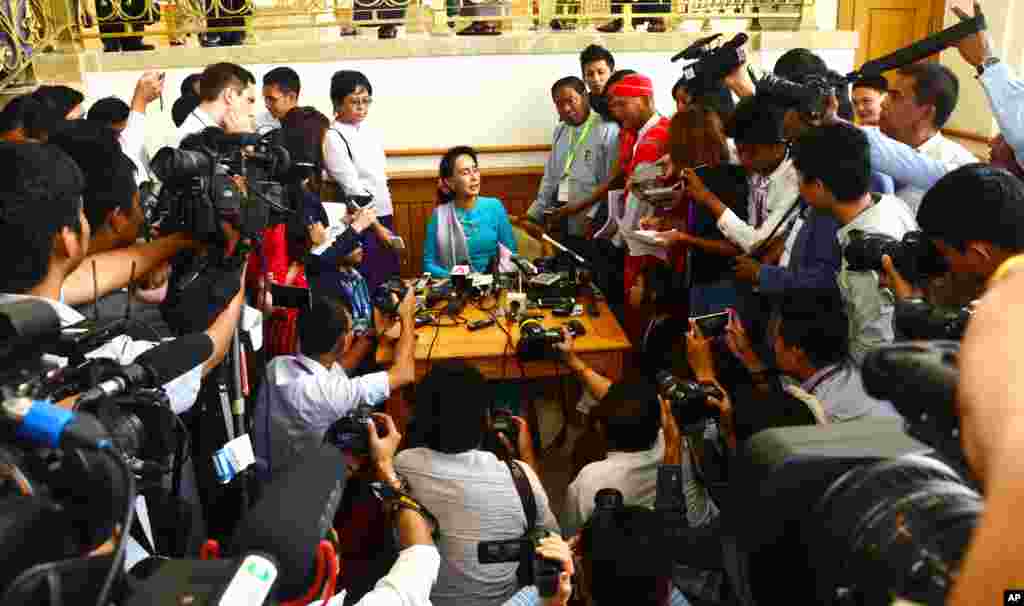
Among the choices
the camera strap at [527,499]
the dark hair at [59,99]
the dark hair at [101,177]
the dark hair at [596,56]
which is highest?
the dark hair at [596,56]

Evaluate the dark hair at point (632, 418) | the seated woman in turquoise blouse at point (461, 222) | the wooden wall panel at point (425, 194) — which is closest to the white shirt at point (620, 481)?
the dark hair at point (632, 418)

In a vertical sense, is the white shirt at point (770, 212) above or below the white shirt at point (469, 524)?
above

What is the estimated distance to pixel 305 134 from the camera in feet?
11.6

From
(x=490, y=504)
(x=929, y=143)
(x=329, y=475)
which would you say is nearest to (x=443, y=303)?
(x=490, y=504)

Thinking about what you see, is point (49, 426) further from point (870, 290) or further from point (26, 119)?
point (26, 119)

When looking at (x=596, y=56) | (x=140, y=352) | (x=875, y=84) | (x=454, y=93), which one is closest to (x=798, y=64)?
(x=875, y=84)

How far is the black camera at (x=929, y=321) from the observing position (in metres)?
0.94

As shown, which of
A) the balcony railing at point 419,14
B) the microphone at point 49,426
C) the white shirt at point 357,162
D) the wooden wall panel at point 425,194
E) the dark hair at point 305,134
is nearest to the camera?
the microphone at point 49,426

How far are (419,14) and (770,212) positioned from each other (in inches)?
114

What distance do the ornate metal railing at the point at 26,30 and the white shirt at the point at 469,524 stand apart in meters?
3.52

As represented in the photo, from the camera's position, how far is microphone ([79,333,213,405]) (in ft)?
2.93

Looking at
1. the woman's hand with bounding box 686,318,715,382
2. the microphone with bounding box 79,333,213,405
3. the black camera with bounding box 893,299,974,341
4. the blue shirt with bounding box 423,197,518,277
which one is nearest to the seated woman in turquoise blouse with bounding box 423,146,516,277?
the blue shirt with bounding box 423,197,518,277

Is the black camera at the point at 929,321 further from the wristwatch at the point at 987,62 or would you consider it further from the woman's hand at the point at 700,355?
the wristwatch at the point at 987,62

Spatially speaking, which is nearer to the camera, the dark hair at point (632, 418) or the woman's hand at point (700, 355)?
the dark hair at point (632, 418)
